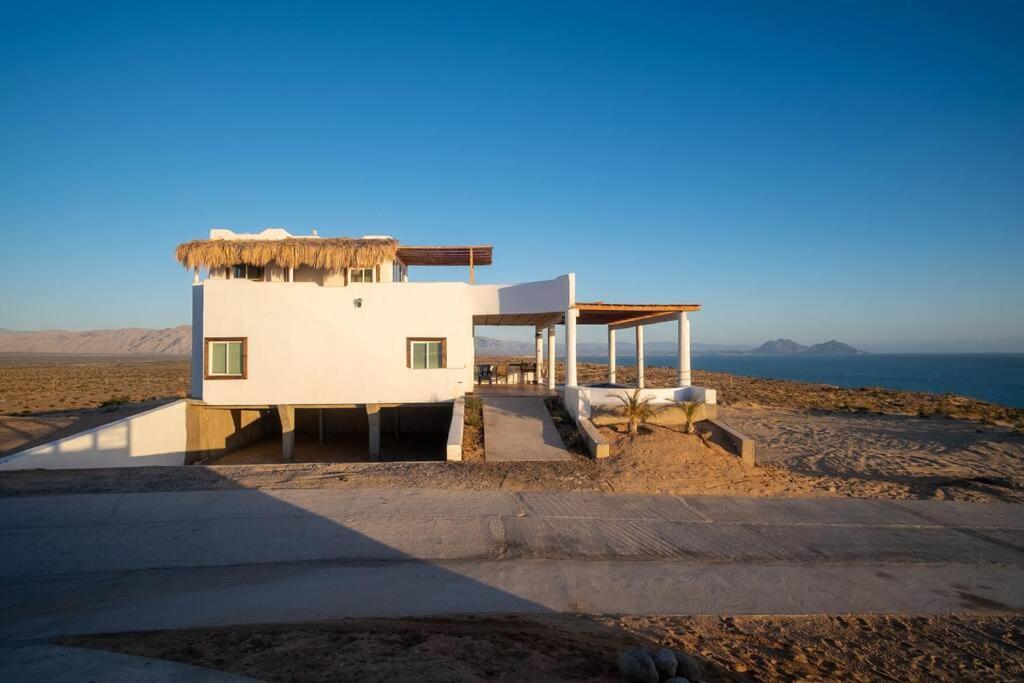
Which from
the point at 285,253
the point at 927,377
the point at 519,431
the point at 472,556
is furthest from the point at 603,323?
the point at 927,377

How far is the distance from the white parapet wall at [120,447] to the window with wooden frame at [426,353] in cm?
661

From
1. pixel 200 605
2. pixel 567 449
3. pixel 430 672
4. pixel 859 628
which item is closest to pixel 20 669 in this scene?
pixel 200 605

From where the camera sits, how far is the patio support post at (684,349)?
49.8ft

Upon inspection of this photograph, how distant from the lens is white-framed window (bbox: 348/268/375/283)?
57.9 feet

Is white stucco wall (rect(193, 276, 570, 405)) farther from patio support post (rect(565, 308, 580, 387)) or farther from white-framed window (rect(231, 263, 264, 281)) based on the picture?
patio support post (rect(565, 308, 580, 387))

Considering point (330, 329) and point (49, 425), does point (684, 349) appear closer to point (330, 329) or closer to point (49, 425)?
point (330, 329)

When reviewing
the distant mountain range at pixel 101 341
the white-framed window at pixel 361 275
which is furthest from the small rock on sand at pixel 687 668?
the distant mountain range at pixel 101 341

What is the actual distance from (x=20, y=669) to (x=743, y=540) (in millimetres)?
6927

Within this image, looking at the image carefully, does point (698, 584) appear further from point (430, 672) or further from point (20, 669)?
point (20, 669)

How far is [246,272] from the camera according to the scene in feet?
56.7

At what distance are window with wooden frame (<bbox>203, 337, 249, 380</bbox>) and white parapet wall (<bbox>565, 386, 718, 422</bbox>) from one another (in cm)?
969

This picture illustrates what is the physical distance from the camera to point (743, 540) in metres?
6.76

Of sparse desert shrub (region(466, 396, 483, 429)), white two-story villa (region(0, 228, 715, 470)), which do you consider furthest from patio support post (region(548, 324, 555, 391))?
sparse desert shrub (region(466, 396, 483, 429))

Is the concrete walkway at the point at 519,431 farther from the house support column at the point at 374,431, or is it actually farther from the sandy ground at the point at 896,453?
the sandy ground at the point at 896,453
